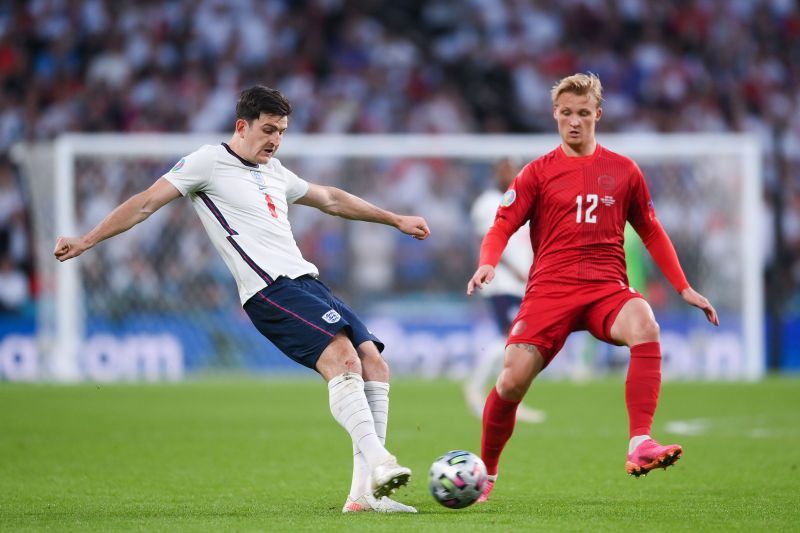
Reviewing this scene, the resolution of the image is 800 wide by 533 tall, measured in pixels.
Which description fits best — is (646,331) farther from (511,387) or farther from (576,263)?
(511,387)

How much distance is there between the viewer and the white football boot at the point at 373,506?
6.39 meters

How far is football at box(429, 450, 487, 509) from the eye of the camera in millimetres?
6164

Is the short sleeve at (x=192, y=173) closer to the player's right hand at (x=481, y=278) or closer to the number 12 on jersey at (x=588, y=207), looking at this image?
the player's right hand at (x=481, y=278)

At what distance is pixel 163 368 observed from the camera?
1864 centimetres

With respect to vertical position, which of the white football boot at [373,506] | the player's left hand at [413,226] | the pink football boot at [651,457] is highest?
the player's left hand at [413,226]

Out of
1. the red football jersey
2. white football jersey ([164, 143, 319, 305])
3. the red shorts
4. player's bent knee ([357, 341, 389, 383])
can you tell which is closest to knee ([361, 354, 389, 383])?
player's bent knee ([357, 341, 389, 383])

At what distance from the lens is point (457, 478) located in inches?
243

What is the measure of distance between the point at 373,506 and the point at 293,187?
5.63 feet

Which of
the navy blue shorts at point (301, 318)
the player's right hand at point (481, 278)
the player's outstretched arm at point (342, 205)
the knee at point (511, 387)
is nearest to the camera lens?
the player's right hand at point (481, 278)

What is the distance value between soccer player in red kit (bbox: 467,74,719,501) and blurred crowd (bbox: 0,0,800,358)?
14.8 meters

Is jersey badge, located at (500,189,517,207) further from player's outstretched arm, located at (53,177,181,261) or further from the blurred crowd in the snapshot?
the blurred crowd

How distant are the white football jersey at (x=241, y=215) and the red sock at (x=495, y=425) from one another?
3.80 ft

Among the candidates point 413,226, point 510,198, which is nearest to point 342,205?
point 413,226

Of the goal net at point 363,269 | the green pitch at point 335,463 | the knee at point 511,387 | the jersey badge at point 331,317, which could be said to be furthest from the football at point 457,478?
the goal net at point 363,269
